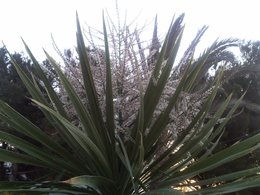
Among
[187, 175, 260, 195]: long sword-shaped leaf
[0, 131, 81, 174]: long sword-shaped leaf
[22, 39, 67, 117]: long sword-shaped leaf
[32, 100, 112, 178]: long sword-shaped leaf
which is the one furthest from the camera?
[22, 39, 67, 117]: long sword-shaped leaf

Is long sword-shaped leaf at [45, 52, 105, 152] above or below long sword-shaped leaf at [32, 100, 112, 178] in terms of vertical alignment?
above

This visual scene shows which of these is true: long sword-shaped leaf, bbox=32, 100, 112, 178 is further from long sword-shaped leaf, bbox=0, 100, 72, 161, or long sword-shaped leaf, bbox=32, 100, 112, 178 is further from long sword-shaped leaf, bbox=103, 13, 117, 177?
long sword-shaped leaf, bbox=0, 100, 72, 161

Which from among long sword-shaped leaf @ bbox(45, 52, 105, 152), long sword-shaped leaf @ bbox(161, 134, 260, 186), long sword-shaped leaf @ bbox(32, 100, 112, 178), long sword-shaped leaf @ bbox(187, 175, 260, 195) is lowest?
long sword-shaped leaf @ bbox(187, 175, 260, 195)

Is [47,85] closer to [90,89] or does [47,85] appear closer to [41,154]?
[90,89]

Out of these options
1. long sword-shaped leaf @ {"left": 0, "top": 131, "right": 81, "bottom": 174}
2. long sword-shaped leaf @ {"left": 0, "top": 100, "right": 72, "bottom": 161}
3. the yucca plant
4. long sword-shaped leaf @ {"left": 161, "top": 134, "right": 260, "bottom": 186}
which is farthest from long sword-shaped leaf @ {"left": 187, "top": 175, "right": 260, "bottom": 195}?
long sword-shaped leaf @ {"left": 0, "top": 100, "right": 72, "bottom": 161}

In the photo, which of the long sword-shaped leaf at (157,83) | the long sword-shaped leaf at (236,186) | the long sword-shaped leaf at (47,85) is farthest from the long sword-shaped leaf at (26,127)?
the long sword-shaped leaf at (236,186)

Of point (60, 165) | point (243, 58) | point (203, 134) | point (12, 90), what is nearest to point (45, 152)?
point (60, 165)

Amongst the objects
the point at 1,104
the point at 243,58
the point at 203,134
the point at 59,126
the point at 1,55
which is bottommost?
the point at 203,134

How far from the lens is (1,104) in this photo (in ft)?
10.00

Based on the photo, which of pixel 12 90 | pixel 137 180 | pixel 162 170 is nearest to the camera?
pixel 137 180

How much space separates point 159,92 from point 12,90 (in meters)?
8.20

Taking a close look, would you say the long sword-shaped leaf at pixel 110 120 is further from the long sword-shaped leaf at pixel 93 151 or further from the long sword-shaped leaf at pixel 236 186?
the long sword-shaped leaf at pixel 236 186

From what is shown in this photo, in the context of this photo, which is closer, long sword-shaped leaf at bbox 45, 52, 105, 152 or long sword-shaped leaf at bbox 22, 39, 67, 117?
long sword-shaped leaf at bbox 45, 52, 105, 152

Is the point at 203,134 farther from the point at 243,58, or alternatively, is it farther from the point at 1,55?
the point at 1,55
